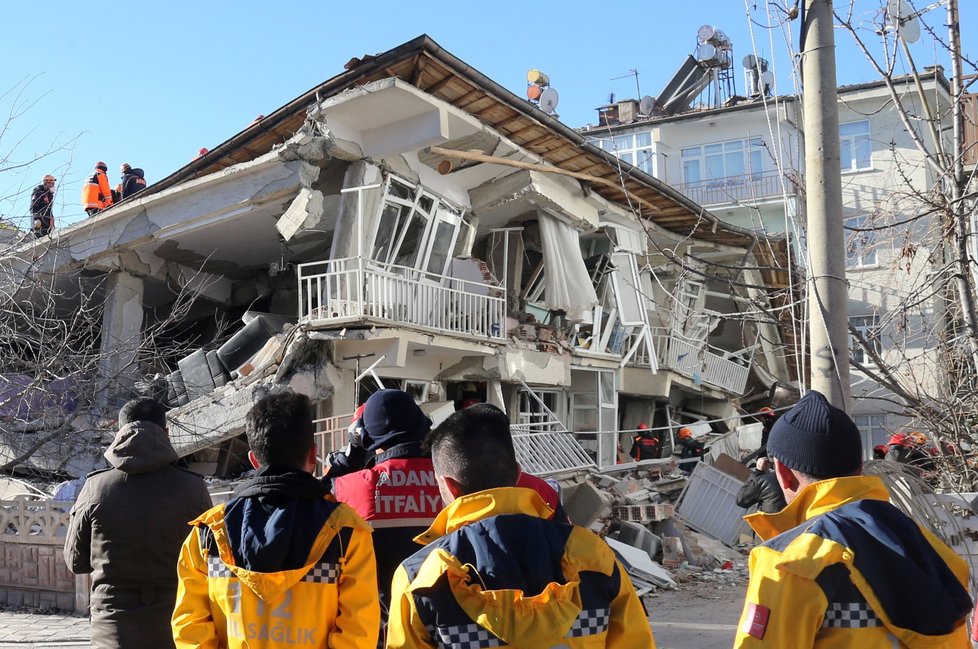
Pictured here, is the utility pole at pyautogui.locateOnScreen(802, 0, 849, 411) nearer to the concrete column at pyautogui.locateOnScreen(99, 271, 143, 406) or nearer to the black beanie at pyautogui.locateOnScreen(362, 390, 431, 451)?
the black beanie at pyautogui.locateOnScreen(362, 390, 431, 451)

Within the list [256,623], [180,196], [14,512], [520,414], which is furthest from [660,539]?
[256,623]

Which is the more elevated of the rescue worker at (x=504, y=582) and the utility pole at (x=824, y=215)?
the utility pole at (x=824, y=215)

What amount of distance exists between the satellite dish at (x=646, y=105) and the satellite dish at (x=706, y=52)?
92.6 inches

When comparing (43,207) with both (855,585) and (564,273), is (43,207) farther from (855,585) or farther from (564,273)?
(855,585)

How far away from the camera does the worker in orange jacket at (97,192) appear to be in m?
16.4

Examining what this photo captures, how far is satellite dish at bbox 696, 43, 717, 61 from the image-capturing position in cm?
3372

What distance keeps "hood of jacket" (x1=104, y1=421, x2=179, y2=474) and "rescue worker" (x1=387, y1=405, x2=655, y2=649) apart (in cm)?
208

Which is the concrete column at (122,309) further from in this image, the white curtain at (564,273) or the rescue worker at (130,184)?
the white curtain at (564,273)

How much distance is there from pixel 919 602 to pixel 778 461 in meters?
0.52

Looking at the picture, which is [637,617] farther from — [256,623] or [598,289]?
[598,289]

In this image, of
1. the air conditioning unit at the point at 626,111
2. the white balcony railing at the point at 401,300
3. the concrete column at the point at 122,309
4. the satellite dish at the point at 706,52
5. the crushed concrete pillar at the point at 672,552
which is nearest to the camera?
the crushed concrete pillar at the point at 672,552

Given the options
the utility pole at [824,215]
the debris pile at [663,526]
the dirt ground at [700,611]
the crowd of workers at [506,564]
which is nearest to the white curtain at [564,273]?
the debris pile at [663,526]

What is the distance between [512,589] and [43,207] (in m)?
11.0

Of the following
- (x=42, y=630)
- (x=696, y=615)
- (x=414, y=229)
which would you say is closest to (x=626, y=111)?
(x=414, y=229)
